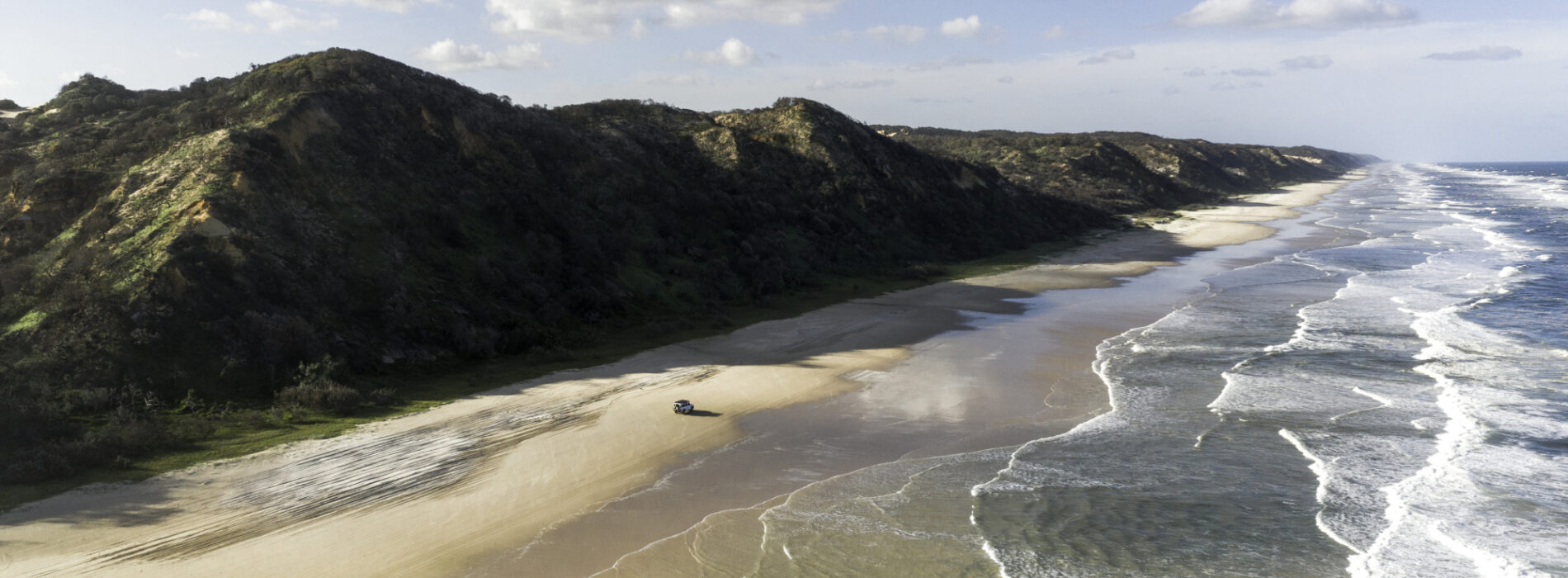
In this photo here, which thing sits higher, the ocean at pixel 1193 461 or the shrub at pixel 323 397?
the shrub at pixel 323 397

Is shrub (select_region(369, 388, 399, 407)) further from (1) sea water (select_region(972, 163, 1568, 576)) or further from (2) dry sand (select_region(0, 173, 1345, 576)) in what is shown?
(1) sea water (select_region(972, 163, 1568, 576))

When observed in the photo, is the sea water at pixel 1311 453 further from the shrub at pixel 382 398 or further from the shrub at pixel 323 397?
the shrub at pixel 323 397

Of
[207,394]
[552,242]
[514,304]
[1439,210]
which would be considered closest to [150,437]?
[207,394]

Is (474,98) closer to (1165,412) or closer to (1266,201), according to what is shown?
(1165,412)

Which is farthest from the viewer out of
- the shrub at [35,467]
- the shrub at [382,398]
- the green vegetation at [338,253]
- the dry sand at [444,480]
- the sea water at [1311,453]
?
the shrub at [382,398]

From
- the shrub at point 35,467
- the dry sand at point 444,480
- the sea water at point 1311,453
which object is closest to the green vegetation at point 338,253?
the shrub at point 35,467

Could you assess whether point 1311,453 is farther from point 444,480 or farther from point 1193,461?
point 444,480
